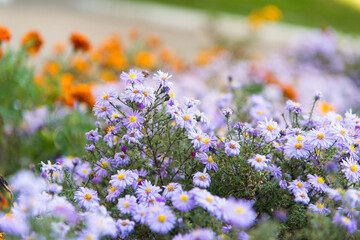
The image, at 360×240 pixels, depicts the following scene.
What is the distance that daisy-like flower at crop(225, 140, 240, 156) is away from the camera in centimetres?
146

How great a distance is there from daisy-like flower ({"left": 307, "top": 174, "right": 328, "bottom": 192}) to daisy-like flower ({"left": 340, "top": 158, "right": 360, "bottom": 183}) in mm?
89

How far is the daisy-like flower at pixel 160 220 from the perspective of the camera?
123 centimetres

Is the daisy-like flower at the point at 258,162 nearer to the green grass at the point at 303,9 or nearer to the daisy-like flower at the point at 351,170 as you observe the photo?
the daisy-like flower at the point at 351,170

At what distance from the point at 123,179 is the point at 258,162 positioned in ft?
1.63

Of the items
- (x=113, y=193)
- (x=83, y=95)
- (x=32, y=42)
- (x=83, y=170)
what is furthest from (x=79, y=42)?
(x=113, y=193)

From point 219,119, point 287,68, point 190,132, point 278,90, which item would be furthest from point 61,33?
point 190,132

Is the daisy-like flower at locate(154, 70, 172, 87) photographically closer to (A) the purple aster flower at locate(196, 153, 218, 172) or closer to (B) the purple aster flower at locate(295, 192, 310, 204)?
(A) the purple aster flower at locate(196, 153, 218, 172)

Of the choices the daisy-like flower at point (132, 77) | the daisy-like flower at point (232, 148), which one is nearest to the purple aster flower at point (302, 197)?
the daisy-like flower at point (232, 148)

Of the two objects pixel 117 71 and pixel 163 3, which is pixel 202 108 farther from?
pixel 163 3

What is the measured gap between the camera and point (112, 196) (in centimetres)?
145

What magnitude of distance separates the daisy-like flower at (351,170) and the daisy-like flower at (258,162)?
29 cm

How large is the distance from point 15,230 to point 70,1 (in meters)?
9.04

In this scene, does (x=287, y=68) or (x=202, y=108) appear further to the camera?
(x=287, y=68)

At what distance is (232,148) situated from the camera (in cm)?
149
